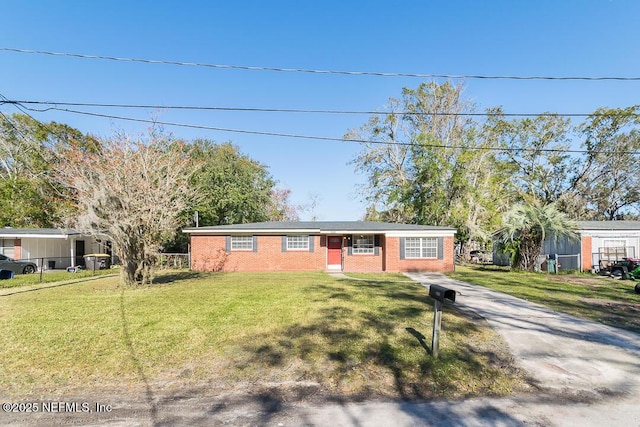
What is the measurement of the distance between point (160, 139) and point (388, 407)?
57.1 feet

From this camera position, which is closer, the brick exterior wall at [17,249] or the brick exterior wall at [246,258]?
the brick exterior wall at [246,258]

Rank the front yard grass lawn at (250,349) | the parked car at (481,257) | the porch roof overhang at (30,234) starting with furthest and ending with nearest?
1. the parked car at (481,257)
2. the porch roof overhang at (30,234)
3. the front yard grass lawn at (250,349)

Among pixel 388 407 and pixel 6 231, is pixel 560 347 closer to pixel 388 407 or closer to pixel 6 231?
pixel 388 407

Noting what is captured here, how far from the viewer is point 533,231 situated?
18.5m

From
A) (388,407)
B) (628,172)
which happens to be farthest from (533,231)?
(628,172)

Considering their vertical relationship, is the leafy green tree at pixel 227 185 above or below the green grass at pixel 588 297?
above

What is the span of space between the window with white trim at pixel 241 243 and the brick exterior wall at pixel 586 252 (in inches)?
751

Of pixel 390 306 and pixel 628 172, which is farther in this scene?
pixel 628 172

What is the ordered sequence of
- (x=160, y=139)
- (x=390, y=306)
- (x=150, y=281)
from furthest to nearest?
(x=160, y=139), (x=150, y=281), (x=390, y=306)

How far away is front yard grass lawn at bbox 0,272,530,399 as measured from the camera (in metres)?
4.32

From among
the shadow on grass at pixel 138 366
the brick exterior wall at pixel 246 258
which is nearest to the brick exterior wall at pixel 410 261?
the brick exterior wall at pixel 246 258

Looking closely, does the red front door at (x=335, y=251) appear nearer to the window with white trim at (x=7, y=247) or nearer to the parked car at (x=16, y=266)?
the parked car at (x=16, y=266)

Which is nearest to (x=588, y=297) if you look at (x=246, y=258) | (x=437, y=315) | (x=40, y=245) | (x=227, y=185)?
(x=437, y=315)

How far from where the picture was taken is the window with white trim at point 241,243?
18.6 meters
